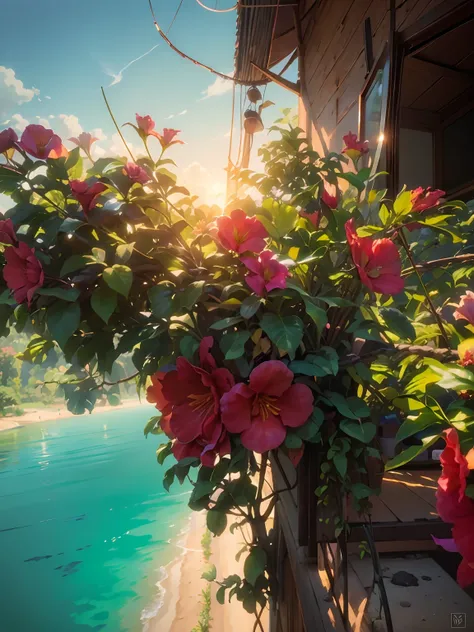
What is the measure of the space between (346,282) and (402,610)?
807 millimetres

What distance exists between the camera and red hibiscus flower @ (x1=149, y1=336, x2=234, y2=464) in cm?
62

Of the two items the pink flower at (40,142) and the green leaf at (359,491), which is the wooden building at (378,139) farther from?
the pink flower at (40,142)

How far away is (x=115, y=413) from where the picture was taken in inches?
1713

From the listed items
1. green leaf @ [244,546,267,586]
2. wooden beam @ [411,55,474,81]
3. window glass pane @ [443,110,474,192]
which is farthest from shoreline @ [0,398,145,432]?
green leaf @ [244,546,267,586]

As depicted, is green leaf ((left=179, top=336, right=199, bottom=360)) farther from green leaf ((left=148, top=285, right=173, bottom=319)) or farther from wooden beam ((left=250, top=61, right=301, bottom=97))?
wooden beam ((left=250, top=61, right=301, bottom=97))

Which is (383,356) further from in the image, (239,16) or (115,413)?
(115,413)

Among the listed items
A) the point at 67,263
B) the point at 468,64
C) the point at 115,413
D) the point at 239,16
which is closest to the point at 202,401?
the point at 67,263

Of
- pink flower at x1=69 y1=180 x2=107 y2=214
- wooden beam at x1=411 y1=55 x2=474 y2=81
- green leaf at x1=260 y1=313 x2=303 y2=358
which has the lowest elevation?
green leaf at x1=260 y1=313 x2=303 y2=358

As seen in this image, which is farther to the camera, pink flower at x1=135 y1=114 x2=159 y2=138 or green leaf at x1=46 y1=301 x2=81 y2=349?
pink flower at x1=135 y1=114 x2=159 y2=138

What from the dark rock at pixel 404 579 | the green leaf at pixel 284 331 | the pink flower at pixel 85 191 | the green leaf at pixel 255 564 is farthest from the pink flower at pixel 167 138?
the dark rock at pixel 404 579

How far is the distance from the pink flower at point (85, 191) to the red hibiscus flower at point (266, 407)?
416 millimetres

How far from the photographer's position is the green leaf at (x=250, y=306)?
626mm

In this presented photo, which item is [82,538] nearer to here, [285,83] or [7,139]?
[285,83]

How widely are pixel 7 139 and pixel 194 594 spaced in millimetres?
11607
